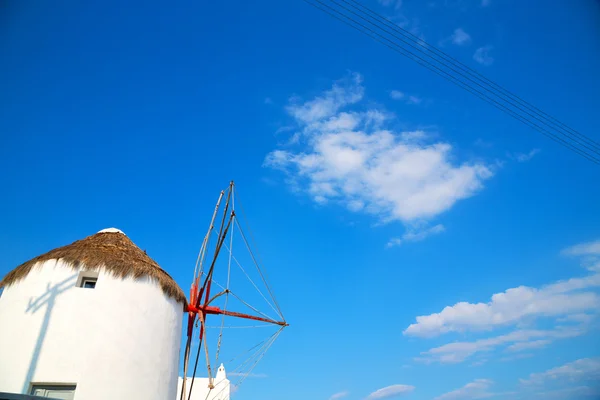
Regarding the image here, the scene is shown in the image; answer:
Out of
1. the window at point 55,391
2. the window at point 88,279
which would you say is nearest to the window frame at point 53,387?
the window at point 55,391

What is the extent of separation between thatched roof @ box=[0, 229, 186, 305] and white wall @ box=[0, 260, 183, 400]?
0.94 ft

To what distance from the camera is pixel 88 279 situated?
45.4 feet

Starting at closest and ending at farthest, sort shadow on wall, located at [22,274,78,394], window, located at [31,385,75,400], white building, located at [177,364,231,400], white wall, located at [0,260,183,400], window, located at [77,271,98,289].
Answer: window, located at [31,385,75,400], shadow on wall, located at [22,274,78,394], white wall, located at [0,260,183,400], window, located at [77,271,98,289], white building, located at [177,364,231,400]

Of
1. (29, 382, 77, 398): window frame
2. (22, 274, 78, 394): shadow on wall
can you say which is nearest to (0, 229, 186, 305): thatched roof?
(22, 274, 78, 394): shadow on wall

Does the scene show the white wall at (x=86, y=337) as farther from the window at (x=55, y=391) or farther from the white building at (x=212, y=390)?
the white building at (x=212, y=390)

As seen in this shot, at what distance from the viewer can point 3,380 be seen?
1204 cm

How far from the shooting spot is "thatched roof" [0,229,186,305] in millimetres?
13953

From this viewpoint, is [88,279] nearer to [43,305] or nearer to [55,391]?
[43,305]

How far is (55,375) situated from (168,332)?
360cm

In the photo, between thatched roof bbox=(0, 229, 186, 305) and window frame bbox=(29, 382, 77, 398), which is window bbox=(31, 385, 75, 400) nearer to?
window frame bbox=(29, 382, 77, 398)

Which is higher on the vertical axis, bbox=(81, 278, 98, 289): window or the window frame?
bbox=(81, 278, 98, 289): window

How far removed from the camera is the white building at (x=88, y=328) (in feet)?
39.8

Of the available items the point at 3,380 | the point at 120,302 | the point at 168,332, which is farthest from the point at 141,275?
the point at 3,380

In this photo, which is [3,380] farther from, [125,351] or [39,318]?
[125,351]
